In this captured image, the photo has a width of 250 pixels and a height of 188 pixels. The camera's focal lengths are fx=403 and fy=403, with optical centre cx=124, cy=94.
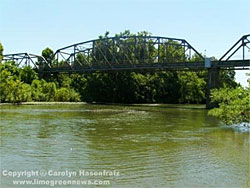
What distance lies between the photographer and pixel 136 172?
44.1 ft

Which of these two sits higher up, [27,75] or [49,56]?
[49,56]

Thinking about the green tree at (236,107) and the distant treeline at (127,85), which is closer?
the green tree at (236,107)

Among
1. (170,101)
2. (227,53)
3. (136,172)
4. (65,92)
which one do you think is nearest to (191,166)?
(136,172)

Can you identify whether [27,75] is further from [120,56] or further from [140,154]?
[140,154]

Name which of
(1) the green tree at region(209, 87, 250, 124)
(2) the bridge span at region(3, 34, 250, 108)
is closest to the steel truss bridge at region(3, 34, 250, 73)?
(2) the bridge span at region(3, 34, 250, 108)

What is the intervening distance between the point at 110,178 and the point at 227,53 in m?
62.4

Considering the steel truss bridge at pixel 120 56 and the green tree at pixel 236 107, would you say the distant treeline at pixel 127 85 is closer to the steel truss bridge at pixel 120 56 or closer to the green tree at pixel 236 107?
the steel truss bridge at pixel 120 56

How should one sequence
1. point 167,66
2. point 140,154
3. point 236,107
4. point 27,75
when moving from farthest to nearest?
point 27,75
point 167,66
point 236,107
point 140,154

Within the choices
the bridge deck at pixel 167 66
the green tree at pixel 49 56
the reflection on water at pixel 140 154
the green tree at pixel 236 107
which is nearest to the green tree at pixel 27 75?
the bridge deck at pixel 167 66

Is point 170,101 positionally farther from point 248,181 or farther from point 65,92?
point 248,181

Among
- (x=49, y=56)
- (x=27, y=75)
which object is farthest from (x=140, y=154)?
(x=49, y=56)

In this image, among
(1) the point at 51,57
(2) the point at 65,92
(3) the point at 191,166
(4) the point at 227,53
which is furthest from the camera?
(1) the point at 51,57

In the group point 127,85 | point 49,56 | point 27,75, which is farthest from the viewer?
point 49,56

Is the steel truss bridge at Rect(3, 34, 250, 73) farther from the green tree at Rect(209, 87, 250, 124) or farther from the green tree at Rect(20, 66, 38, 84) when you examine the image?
the green tree at Rect(209, 87, 250, 124)
